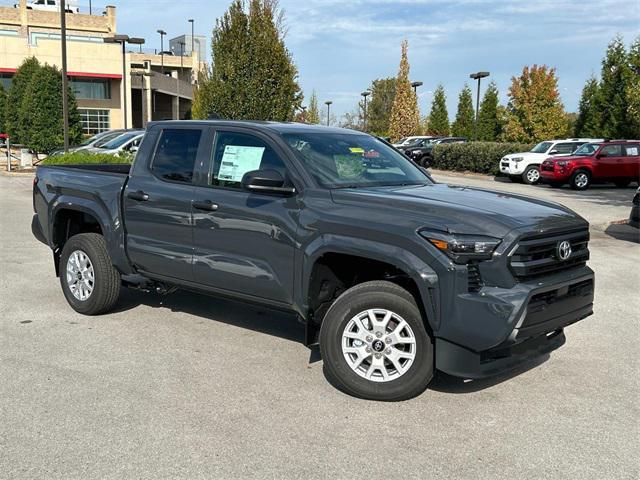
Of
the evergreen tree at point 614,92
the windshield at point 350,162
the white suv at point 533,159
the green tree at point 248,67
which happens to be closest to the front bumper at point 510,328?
the windshield at point 350,162

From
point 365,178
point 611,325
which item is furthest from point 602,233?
point 365,178

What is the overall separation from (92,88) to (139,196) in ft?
170

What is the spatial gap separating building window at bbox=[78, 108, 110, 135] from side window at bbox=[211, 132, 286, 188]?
51020 millimetres

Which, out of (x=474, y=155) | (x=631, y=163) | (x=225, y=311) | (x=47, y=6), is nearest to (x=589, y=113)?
(x=474, y=155)

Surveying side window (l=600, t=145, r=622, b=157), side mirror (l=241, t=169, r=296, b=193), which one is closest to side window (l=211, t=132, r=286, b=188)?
side mirror (l=241, t=169, r=296, b=193)

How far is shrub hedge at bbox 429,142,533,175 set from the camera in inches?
1152

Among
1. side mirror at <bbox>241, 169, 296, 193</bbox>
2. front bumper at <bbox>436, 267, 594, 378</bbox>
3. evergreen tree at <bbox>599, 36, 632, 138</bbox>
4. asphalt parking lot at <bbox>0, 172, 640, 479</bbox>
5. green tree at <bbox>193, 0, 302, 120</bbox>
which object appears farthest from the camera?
evergreen tree at <bbox>599, 36, 632, 138</bbox>

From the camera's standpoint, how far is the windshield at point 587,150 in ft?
78.8

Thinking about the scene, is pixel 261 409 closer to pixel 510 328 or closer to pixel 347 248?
pixel 347 248

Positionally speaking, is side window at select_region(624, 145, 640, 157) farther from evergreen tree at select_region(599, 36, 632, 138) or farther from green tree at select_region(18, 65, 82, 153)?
green tree at select_region(18, 65, 82, 153)

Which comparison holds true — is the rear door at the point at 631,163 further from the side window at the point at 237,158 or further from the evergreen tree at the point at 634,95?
the side window at the point at 237,158

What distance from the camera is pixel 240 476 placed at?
337 cm

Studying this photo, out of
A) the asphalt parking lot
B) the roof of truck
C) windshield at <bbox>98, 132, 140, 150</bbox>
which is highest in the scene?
windshield at <bbox>98, 132, 140, 150</bbox>

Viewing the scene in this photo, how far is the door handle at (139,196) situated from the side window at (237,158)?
724 millimetres
